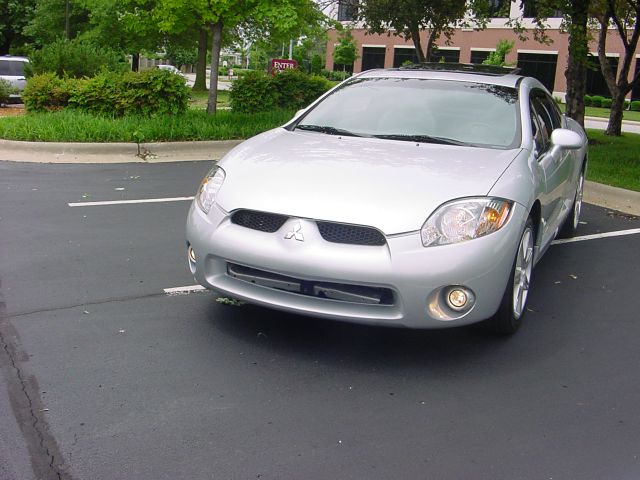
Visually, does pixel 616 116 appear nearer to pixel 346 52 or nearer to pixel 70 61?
pixel 70 61

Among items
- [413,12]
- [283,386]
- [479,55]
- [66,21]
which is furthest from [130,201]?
[479,55]

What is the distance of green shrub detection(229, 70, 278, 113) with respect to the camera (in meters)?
14.1

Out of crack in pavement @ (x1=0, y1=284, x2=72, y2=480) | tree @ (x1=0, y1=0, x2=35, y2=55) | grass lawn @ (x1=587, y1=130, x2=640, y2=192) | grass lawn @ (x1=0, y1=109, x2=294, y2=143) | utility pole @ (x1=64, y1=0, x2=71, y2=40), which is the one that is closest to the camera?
crack in pavement @ (x1=0, y1=284, x2=72, y2=480)

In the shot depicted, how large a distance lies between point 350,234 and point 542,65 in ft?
174

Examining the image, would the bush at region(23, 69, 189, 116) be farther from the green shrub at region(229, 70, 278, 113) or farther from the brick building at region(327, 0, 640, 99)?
the brick building at region(327, 0, 640, 99)

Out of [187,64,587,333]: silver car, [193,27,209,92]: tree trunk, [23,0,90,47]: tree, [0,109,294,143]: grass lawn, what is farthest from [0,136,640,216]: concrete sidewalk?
[23,0,90,47]: tree

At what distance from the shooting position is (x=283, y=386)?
12.6 feet

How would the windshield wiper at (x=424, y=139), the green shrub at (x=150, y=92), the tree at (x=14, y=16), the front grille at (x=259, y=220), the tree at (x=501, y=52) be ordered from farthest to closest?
1. the tree at (x=501, y=52)
2. the tree at (x=14, y=16)
3. the green shrub at (x=150, y=92)
4. the windshield wiper at (x=424, y=139)
5. the front grille at (x=259, y=220)

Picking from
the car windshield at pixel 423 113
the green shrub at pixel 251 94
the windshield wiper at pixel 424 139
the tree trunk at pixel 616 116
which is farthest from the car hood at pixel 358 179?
the tree trunk at pixel 616 116

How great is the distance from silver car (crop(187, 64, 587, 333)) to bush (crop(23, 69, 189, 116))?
7.94 m

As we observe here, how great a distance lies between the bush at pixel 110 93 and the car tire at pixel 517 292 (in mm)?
9120

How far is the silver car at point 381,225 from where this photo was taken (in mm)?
3904

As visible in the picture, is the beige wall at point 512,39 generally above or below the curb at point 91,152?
above

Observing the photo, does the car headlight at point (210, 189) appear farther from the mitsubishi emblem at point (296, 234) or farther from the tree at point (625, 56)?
the tree at point (625, 56)
